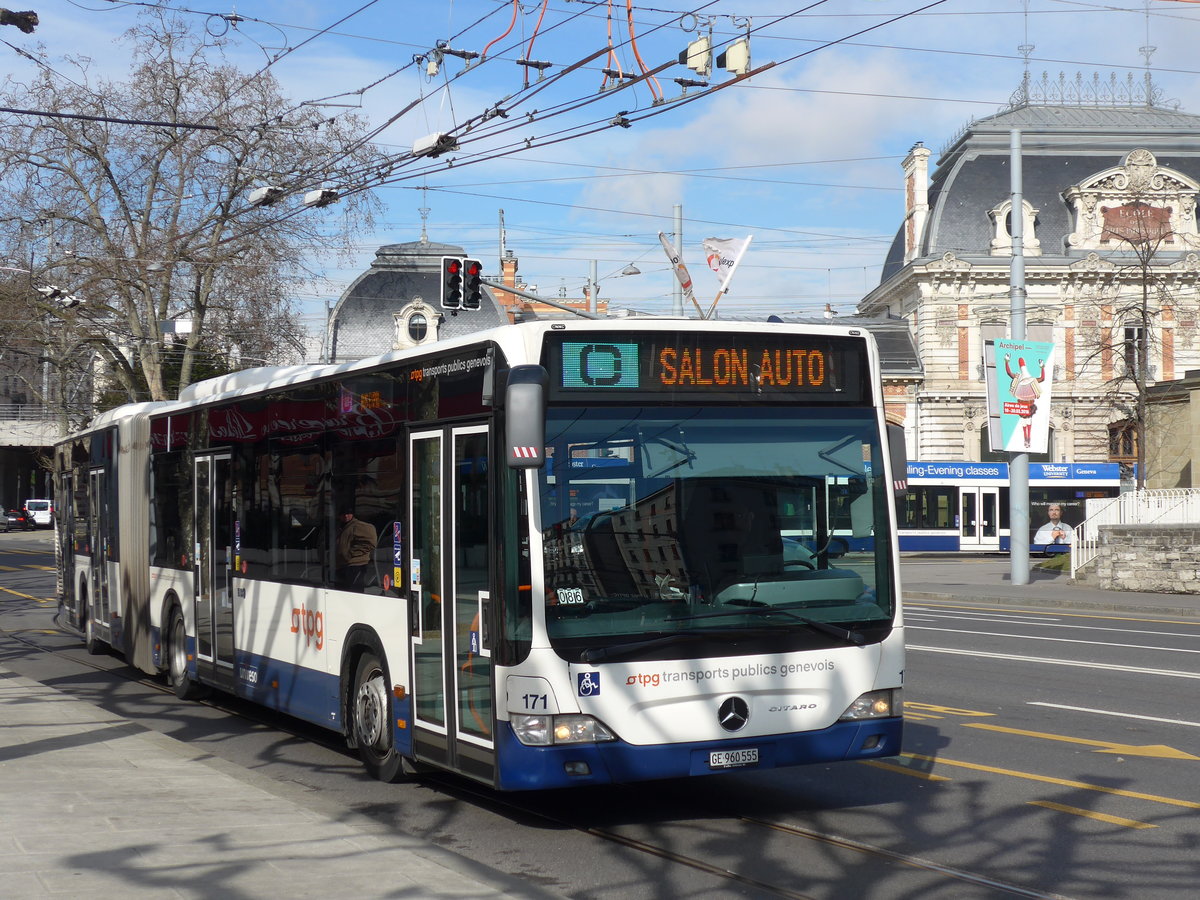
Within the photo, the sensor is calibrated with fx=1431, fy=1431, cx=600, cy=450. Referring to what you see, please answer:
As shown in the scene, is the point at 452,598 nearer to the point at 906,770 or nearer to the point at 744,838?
the point at 744,838

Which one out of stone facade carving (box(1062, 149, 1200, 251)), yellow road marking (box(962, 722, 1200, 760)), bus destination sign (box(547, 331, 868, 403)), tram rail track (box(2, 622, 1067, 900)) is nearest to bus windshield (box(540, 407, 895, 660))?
bus destination sign (box(547, 331, 868, 403))

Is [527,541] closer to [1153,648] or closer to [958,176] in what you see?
[1153,648]

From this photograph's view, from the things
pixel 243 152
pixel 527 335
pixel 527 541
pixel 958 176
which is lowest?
pixel 527 541

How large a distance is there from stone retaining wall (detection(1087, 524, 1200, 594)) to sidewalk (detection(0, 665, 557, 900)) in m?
22.9

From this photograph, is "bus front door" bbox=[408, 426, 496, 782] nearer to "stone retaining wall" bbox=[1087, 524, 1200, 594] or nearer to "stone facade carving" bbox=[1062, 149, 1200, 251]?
"stone retaining wall" bbox=[1087, 524, 1200, 594]

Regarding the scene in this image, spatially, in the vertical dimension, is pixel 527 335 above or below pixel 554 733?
above

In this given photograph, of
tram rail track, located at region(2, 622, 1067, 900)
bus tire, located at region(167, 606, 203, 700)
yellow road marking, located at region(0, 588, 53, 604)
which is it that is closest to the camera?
tram rail track, located at region(2, 622, 1067, 900)

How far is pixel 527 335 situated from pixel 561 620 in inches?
60.5

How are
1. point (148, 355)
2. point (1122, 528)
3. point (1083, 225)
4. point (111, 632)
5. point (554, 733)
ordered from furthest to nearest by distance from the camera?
point (1083, 225), point (148, 355), point (1122, 528), point (111, 632), point (554, 733)

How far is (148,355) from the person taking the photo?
37969mm

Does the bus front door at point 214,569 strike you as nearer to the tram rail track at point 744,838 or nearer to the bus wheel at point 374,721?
the tram rail track at point 744,838

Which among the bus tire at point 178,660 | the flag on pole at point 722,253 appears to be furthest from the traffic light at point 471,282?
the bus tire at point 178,660

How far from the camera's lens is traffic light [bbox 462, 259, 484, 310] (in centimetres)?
2333

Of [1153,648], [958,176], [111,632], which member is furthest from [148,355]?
[958,176]
